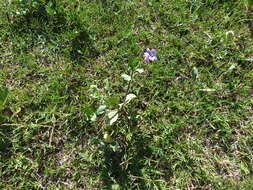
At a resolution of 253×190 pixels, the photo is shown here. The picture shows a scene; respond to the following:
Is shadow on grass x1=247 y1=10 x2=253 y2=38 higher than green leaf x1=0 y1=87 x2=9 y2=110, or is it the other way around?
green leaf x1=0 y1=87 x2=9 y2=110

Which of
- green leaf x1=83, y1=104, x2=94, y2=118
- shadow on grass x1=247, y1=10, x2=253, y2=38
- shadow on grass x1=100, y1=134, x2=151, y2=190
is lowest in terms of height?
shadow on grass x1=100, y1=134, x2=151, y2=190

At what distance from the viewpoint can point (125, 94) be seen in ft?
6.42

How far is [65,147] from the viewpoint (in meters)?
1.86

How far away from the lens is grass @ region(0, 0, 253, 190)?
1.81m

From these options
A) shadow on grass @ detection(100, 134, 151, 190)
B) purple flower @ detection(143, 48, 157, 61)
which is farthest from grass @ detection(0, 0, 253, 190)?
purple flower @ detection(143, 48, 157, 61)

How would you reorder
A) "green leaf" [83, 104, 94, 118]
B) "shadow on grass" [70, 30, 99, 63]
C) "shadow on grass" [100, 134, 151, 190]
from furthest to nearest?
"shadow on grass" [70, 30, 99, 63]
"shadow on grass" [100, 134, 151, 190]
"green leaf" [83, 104, 94, 118]

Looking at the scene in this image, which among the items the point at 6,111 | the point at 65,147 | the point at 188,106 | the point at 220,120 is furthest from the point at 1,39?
the point at 220,120

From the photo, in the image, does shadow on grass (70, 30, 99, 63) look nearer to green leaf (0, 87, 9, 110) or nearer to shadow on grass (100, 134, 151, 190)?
green leaf (0, 87, 9, 110)

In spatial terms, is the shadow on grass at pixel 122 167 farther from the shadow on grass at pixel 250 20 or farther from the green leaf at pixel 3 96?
the shadow on grass at pixel 250 20

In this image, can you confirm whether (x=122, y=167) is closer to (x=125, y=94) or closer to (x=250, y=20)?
(x=125, y=94)

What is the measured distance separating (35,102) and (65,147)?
520 mm

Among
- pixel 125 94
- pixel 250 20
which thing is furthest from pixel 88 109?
pixel 250 20

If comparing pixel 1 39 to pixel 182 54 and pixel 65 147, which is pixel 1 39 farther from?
pixel 182 54

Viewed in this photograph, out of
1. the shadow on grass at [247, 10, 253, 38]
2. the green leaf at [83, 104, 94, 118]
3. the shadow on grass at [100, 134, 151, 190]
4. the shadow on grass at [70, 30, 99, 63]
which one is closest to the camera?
the green leaf at [83, 104, 94, 118]
